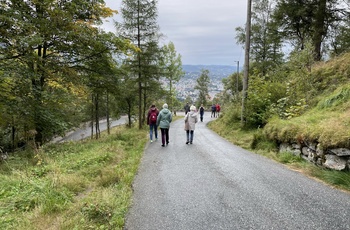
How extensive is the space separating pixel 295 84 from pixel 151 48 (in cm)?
1073

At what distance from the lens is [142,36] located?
1864cm

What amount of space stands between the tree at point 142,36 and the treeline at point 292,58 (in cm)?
728

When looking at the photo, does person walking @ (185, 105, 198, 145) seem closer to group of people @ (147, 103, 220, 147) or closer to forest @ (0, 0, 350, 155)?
group of people @ (147, 103, 220, 147)

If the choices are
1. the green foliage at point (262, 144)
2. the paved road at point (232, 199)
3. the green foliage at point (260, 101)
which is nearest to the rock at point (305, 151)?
the paved road at point (232, 199)

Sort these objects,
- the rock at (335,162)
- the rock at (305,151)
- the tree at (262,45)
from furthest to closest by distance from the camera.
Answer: the tree at (262,45) → the rock at (305,151) → the rock at (335,162)

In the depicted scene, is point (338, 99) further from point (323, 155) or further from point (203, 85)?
point (203, 85)

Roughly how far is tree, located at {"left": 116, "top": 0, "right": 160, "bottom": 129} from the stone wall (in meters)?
13.2

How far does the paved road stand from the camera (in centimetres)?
375

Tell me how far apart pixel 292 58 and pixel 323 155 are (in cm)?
945

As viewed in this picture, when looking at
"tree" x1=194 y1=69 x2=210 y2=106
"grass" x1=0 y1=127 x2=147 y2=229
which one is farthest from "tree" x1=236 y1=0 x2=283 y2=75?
"tree" x1=194 y1=69 x2=210 y2=106

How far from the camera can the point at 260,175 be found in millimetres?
6164

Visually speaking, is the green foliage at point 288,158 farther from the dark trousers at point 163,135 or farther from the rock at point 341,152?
the dark trousers at point 163,135

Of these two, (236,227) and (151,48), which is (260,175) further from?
(151,48)

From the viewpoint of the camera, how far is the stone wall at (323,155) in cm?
554
